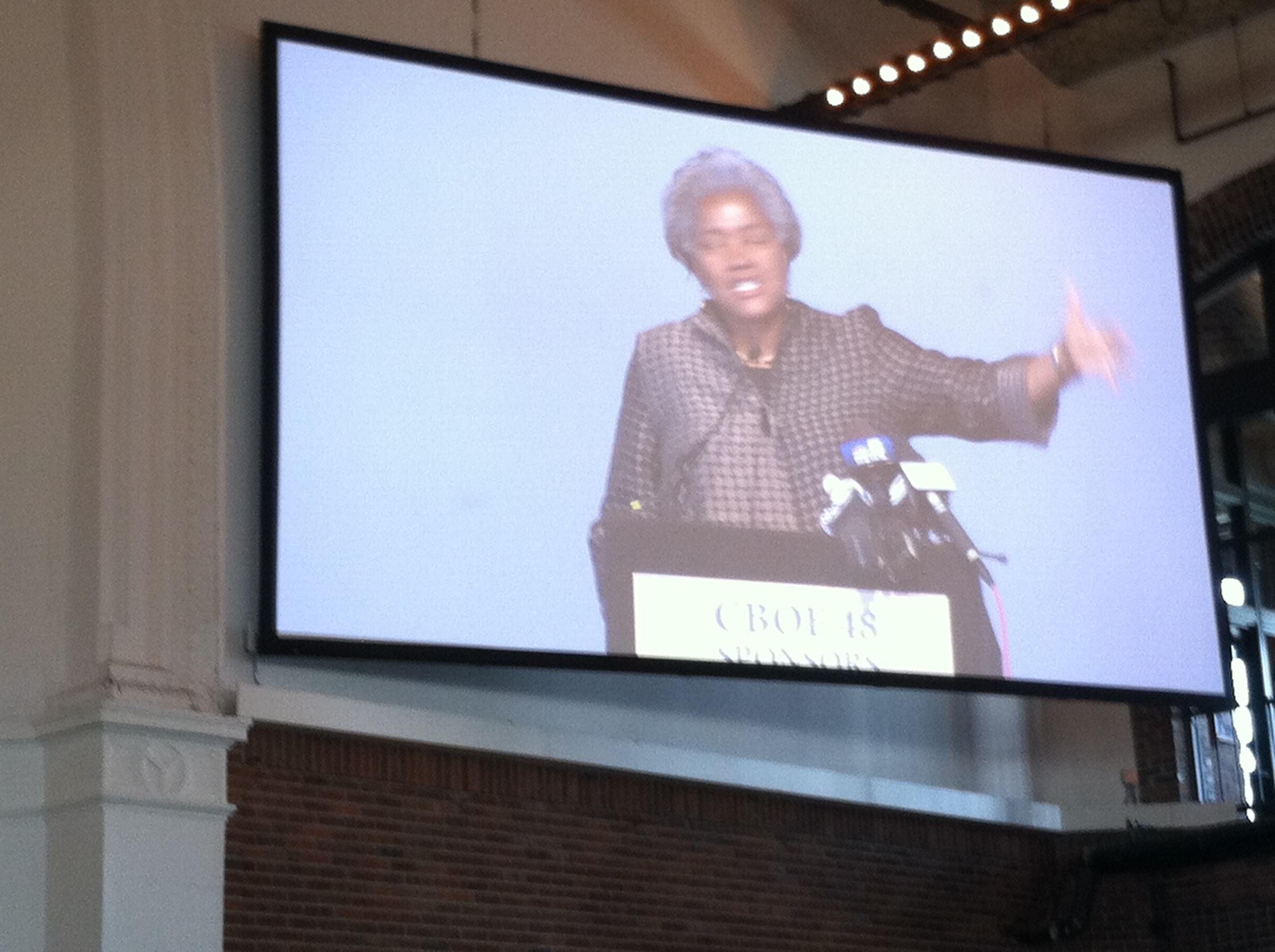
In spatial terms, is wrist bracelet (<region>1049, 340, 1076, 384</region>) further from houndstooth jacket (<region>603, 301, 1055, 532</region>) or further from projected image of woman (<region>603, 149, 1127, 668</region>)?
houndstooth jacket (<region>603, 301, 1055, 532</region>)

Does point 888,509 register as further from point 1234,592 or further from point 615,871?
point 1234,592

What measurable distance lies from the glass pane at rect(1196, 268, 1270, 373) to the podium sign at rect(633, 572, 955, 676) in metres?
3.81

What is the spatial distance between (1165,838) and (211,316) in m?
5.86

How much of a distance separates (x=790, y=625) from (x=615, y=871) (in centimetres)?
138

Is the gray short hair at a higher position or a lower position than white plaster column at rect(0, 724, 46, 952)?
higher

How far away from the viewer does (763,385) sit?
9.30m

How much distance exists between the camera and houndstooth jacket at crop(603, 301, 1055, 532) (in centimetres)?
883

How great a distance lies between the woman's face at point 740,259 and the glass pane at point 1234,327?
368 centimetres

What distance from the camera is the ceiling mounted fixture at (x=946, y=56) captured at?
9.55 m

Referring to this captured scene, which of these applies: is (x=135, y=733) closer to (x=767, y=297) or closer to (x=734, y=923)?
(x=734, y=923)

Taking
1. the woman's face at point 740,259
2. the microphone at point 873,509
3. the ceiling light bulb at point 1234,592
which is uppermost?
the woman's face at point 740,259

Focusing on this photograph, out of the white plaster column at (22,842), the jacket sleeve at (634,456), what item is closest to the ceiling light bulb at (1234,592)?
the jacket sleeve at (634,456)

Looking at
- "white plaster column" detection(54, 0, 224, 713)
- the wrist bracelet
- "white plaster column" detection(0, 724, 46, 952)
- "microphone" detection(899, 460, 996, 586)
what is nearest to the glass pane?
the wrist bracelet

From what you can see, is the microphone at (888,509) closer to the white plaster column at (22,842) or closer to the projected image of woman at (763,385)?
the projected image of woman at (763,385)
